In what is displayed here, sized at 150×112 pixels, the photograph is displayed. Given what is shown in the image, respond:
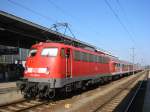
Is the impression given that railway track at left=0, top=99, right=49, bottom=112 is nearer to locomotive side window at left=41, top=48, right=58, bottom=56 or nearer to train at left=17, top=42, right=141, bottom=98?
train at left=17, top=42, right=141, bottom=98

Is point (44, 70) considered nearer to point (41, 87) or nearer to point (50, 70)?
point (50, 70)

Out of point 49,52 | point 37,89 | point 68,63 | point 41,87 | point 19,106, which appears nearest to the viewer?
point 19,106

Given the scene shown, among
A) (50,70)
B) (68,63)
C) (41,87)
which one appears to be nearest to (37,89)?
(41,87)

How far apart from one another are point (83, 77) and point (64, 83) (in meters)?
4.14

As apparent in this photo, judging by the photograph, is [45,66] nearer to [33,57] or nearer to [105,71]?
[33,57]

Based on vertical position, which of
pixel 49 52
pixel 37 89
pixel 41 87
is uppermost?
pixel 49 52

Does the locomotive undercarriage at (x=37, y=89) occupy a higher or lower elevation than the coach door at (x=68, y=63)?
lower

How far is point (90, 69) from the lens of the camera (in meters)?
21.7

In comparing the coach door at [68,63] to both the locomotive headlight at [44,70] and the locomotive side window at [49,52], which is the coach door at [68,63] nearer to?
the locomotive side window at [49,52]

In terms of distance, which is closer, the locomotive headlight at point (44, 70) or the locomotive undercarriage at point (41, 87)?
the locomotive undercarriage at point (41, 87)

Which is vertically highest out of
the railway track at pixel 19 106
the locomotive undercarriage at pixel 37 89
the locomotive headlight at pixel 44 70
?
the locomotive headlight at pixel 44 70

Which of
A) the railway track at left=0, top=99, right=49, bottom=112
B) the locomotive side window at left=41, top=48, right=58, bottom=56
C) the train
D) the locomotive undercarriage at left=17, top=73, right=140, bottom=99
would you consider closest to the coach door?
the train

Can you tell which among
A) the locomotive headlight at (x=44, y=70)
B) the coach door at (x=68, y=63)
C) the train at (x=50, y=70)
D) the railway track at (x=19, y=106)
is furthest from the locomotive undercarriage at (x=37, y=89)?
the coach door at (x=68, y=63)

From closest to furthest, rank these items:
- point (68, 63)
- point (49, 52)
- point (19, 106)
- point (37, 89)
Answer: point (19, 106)
point (37, 89)
point (49, 52)
point (68, 63)
